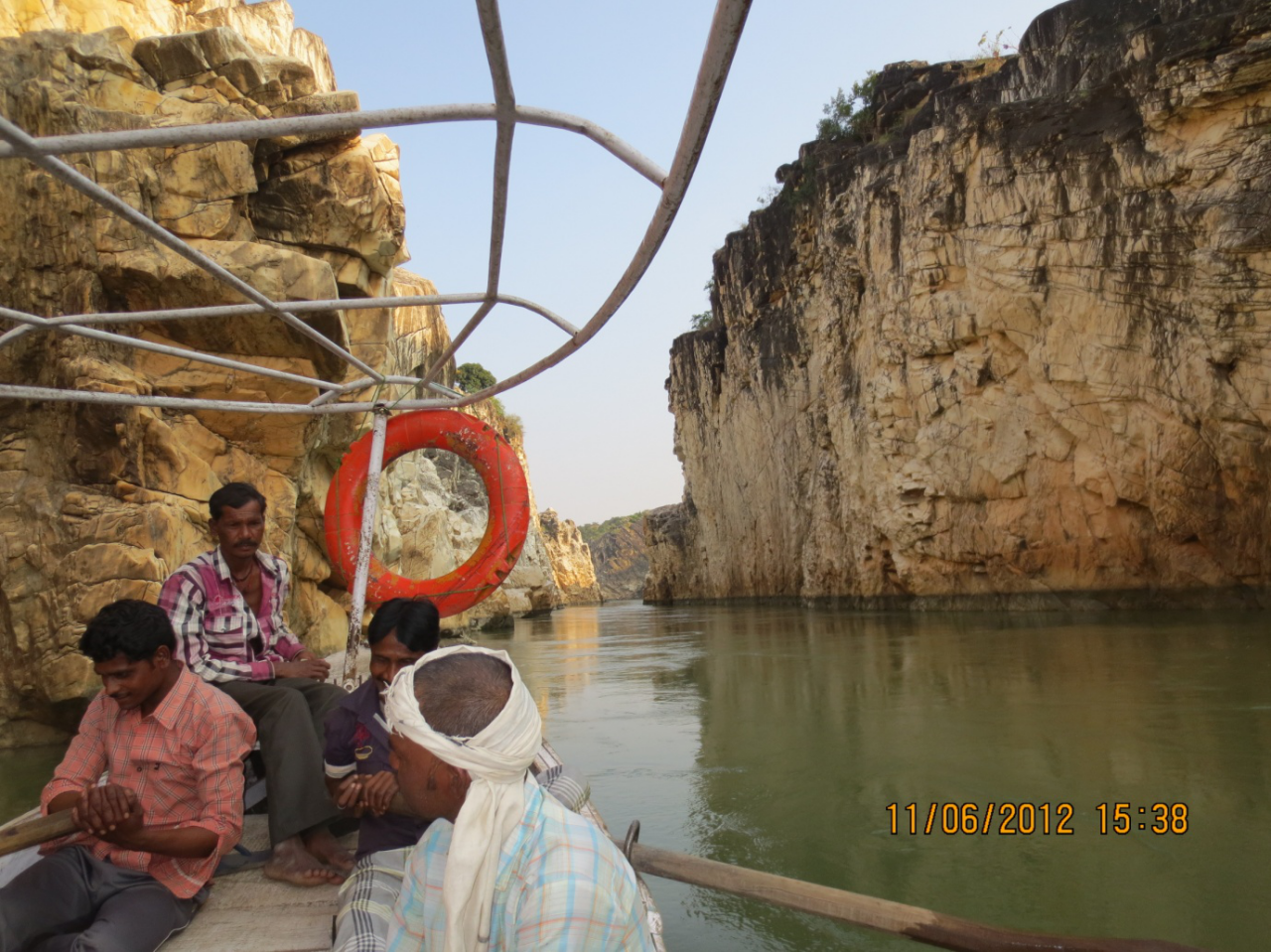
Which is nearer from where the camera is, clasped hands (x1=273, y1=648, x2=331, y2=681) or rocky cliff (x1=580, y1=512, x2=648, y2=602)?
clasped hands (x1=273, y1=648, x2=331, y2=681)

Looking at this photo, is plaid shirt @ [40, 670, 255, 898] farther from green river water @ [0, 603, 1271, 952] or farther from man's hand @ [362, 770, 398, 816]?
green river water @ [0, 603, 1271, 952]

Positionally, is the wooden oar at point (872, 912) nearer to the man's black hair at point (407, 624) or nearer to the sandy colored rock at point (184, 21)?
the man's black hair at point (407, 624)

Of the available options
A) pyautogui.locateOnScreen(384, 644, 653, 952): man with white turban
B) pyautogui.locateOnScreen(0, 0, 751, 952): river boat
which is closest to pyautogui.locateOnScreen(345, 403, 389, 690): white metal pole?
pyautogui.locateOnScreen(0, 0, 751, 952): river boat

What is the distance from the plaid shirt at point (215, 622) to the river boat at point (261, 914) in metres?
0.53

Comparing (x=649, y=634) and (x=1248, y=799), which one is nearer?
(x=1248, y=799)

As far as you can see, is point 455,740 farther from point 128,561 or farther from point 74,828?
point 128,561

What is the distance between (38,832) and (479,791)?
1.48 meters

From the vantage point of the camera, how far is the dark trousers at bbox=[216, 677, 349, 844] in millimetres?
2402

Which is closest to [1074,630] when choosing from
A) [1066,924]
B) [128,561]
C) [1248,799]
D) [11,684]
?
[1248,799]

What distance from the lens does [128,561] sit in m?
5.82

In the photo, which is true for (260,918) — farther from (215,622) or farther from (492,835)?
(492,835)

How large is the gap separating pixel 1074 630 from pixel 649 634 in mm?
7691

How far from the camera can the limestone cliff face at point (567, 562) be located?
1832 inches

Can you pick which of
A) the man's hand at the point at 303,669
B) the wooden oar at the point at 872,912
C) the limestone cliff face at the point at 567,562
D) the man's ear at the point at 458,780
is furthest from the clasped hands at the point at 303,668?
the limestone cliff face at the point at 567,562
